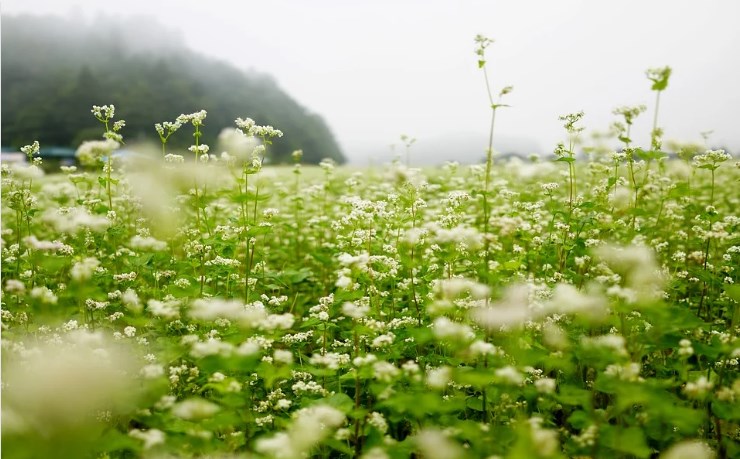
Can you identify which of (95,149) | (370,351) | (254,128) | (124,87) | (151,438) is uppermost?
(124,87)

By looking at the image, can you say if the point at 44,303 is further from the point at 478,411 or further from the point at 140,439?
the point at 478,411

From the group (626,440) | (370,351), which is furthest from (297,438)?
(370,351)

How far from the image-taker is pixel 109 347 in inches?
118

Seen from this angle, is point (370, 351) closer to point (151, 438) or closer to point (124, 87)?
point (151, 438)

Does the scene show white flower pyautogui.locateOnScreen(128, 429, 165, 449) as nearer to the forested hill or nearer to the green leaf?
the green leaf

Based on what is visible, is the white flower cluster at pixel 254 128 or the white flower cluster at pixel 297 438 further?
the white flower cluster at pixel 254 128

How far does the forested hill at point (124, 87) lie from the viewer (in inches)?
2594

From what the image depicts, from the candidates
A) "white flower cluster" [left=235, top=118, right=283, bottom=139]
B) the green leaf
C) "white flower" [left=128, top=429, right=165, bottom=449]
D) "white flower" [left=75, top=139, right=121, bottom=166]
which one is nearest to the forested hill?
"white flower" [left=75, top=139, right=121, bottom=166]

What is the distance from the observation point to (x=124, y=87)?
79.5m

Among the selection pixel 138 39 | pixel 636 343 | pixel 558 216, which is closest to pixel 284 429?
pixel 636 343

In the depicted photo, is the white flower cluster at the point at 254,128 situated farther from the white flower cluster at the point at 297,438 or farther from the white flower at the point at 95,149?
the white flower cluster at the point at 297,438

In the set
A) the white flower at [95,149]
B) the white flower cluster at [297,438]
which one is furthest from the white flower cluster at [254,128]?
the white flower cluster at [297,438]

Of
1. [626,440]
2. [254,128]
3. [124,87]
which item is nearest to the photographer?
[626,440]

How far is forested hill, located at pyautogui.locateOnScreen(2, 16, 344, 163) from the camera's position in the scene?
Answer: 6588 centimetres
